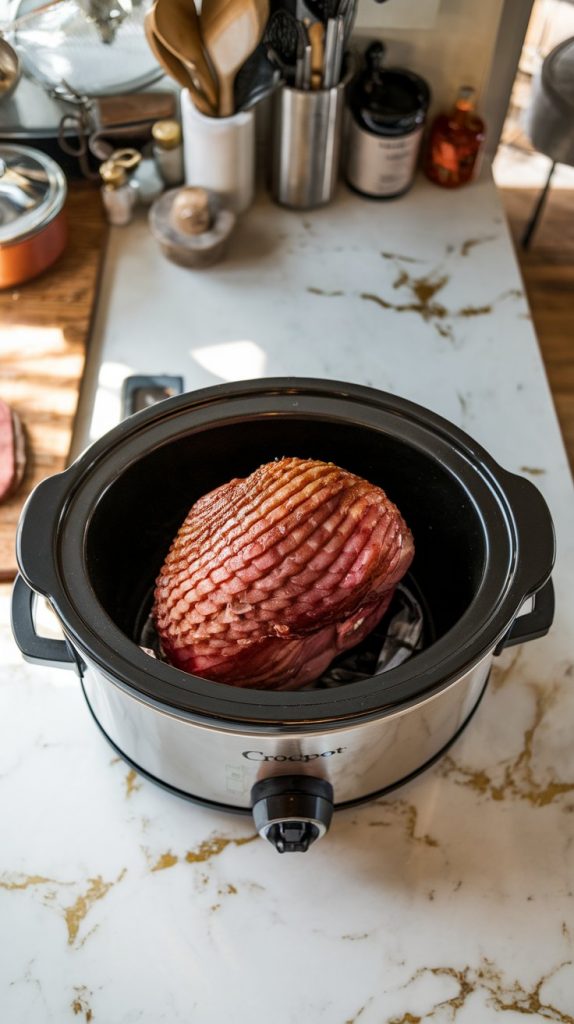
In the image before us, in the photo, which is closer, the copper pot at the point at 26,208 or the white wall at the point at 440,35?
the copper pot at the point at 26,208

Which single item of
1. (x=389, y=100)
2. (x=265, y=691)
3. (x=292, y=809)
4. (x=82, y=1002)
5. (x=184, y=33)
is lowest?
(x=82, y=1002)

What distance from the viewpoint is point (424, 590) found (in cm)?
104

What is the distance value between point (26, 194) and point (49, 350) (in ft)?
0.72

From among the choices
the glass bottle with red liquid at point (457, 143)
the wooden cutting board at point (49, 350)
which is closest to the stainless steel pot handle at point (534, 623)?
the wooden cutting board at point (49, 350)

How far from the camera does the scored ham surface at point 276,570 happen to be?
2.81ft

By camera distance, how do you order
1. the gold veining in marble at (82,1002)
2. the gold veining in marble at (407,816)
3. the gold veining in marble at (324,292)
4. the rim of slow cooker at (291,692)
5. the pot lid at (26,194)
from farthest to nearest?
the gold veining in marble at (324,292), the pot lid at (26,194), the gold veining in marble at (407,816), the gold veining in marble at (82,1002), the rim of slow cooker at (291,692)

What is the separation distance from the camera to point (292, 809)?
84 centimetres

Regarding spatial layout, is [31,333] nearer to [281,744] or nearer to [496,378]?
[496,378]

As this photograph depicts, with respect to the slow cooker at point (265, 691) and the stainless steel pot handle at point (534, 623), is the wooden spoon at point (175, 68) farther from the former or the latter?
the stainless steel pot handle at point (534, 623)

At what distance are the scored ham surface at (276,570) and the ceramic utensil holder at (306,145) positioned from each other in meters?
0.72

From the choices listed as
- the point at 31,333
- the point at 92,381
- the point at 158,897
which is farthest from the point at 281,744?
the point at 31,333

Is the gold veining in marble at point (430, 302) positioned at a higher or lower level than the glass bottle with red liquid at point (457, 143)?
lower

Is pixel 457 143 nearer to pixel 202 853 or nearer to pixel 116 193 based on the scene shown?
pixel 116 193

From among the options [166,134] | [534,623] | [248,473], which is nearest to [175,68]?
[166,134]
